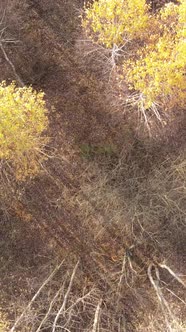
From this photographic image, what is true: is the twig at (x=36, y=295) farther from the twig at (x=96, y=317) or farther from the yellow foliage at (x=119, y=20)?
the yellow foliage at (x=119, y=20)

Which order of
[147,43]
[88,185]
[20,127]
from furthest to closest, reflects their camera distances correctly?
[88,185]
[147,43]
[20,127]

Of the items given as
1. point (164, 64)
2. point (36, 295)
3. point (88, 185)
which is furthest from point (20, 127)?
point (36, 295)

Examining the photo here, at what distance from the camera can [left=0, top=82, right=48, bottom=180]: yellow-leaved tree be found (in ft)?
38.6

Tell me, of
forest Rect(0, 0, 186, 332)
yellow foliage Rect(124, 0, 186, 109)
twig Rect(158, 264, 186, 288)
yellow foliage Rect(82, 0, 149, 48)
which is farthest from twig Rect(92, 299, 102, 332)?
yellow foliage Rect(82, 0, 149, 48)

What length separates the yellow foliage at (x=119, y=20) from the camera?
41.0ft

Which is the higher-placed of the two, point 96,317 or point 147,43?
point 147,43

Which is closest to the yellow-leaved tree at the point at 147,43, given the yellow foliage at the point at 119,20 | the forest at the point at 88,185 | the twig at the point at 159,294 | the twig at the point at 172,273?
the yellow foliage at the point at 119,20

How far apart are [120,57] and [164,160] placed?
3.69 meters

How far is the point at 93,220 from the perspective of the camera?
14398 mm

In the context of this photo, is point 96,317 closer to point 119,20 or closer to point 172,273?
point 172,273

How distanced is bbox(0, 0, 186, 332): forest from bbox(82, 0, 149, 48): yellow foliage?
0.28 metres

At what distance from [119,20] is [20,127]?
14.3 ft

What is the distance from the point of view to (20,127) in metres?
12.1

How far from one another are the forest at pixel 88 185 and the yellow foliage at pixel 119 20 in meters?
0.28
